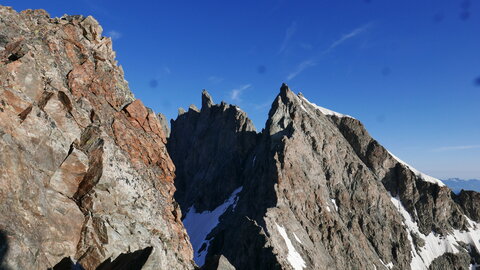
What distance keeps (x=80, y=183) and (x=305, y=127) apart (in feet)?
306

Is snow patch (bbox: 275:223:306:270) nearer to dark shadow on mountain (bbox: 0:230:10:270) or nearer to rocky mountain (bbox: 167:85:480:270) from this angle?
rocky mountain (bbox: 167:85:480:270)

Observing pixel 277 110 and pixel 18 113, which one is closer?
pixel 18 113

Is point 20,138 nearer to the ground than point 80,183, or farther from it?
farther from it

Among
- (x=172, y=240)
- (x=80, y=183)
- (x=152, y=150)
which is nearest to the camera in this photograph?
(x=80, y=183)

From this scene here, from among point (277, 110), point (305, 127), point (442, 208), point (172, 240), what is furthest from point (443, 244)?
point (172, 240)

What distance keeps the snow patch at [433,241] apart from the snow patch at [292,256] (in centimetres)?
4619

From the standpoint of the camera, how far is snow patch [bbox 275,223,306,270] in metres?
66.9

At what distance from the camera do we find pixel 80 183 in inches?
812

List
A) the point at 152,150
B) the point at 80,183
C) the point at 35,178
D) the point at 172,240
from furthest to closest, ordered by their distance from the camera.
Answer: the point at 152,150 → the point at 172,240 → the point at 80,183 → the point at 35,178

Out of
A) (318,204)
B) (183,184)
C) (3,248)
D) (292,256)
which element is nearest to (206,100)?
(183,184)

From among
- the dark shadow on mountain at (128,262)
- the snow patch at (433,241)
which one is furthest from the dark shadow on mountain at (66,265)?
the snow patch at (433,241)

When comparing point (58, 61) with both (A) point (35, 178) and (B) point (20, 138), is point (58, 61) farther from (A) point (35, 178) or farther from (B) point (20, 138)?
(A) point (35, 178)

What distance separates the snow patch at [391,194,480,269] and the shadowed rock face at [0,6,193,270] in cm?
9687

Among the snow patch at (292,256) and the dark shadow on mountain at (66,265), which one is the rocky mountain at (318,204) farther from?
the dark shadow on mountain at (66,265)
